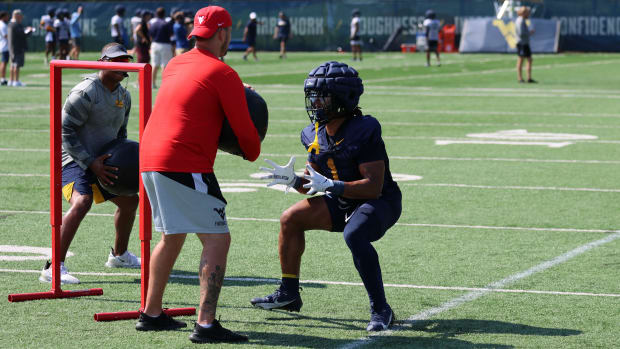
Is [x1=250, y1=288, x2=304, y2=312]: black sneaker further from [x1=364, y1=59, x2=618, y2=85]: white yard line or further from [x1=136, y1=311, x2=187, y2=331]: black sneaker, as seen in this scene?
[x1=364, y1=59, x2=618, y2=85]: white yard line

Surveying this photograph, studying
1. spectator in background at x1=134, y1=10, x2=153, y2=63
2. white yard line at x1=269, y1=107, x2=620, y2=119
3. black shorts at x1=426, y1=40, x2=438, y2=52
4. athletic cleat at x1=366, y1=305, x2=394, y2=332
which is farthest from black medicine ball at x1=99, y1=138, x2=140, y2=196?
black shorts at x1=426, y1=40, x2=438, y2=52

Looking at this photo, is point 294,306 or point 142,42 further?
point 142,42

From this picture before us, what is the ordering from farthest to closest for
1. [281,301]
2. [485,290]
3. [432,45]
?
[432,45] → [485,290] → [281,301]

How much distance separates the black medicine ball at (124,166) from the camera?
795 cm

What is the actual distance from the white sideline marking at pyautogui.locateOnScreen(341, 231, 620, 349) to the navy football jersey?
780mm

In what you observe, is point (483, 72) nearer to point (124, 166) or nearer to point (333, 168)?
point (124, 166)

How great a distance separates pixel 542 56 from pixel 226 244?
4296cm

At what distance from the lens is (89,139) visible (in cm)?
833

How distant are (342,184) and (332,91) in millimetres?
557

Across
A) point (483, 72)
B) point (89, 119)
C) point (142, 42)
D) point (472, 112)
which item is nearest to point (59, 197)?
point (89, 119)

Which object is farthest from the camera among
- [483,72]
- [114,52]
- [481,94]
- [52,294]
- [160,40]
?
[483,72]

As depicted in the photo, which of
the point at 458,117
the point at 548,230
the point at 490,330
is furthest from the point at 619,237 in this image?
the point at 458,117

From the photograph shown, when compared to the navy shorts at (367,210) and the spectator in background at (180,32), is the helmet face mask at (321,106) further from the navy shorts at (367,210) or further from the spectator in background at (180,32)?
the spectator in background at (180,32)

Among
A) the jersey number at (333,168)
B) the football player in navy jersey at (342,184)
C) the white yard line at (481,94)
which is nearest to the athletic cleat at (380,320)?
the football player in navy jersey at (342,184)
